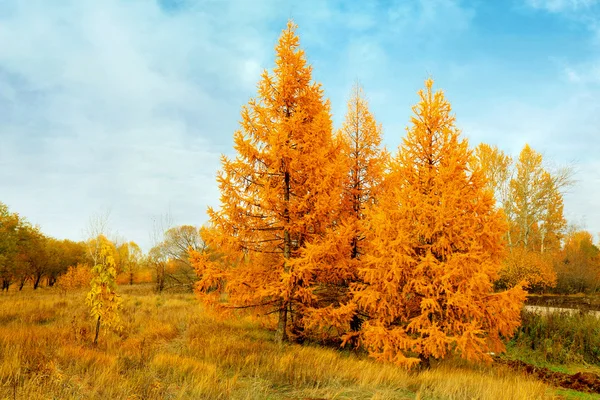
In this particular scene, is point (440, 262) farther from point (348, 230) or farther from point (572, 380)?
point (572, 380)

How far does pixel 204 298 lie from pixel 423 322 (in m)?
5.82

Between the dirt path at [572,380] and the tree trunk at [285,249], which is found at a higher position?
the tree trunk at [285,249]

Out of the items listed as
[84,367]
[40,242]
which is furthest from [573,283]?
[40,242]

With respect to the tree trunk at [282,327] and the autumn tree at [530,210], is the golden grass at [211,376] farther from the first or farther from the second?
the autumn tree at [530,210]

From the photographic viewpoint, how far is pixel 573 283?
37.9 m

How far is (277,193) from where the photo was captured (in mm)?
9570

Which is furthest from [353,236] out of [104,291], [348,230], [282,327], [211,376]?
[104,291]

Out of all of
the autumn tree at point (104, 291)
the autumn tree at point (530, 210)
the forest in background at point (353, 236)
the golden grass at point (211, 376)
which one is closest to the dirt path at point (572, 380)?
the forest in background at point (353, 236)

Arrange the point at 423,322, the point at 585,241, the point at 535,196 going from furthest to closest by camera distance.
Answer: the point at 585,241
the point at 535,196
the point at 423,322

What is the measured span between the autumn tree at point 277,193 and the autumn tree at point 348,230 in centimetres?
62

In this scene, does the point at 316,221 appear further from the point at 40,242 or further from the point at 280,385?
the point at 40,242

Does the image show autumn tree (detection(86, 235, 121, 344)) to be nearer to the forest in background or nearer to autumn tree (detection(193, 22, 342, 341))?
the forest in background

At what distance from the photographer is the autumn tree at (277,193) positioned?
31.3ft

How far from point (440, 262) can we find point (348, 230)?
8.11 ft
